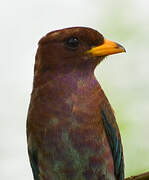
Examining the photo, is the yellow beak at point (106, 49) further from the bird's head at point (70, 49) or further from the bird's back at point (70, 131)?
the bird's back at point (70, 131)

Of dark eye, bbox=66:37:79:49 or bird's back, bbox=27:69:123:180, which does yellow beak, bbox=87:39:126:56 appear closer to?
dark eye, bbox=66:37:79:49

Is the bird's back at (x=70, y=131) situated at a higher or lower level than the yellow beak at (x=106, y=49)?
lower

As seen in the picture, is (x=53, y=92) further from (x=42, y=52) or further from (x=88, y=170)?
(x=88, y=170)

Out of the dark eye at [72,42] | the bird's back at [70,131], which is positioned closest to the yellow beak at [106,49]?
the dark eye at [72,42]

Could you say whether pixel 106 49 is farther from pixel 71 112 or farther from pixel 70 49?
pixel 71 112

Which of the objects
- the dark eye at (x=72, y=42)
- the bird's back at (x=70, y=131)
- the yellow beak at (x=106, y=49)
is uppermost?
the dark eye at (x=72, y=42)

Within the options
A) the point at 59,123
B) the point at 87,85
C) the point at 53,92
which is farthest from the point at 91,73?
the point at 59,123

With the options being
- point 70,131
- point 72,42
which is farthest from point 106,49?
point 70,131
